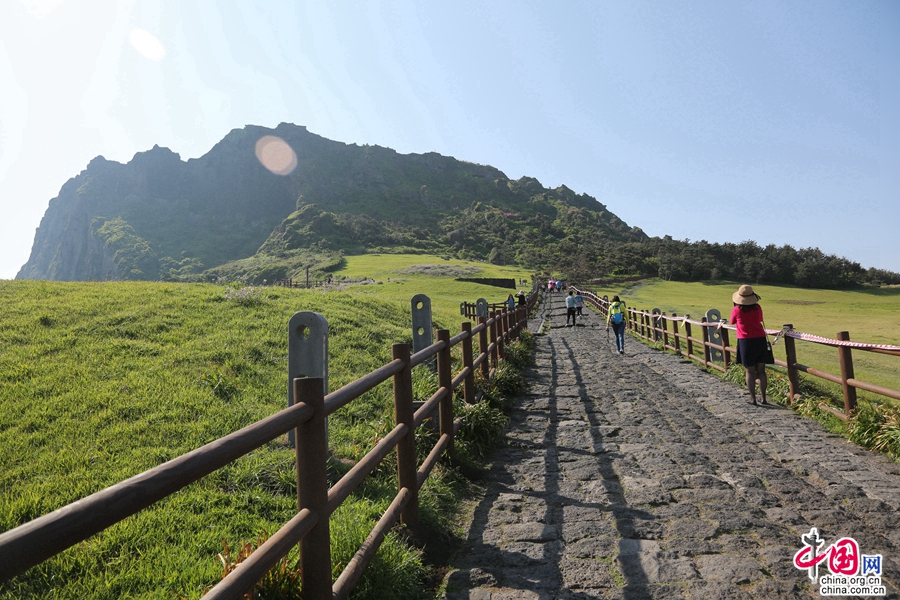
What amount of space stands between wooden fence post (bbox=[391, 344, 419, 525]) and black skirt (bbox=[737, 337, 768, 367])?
593cm

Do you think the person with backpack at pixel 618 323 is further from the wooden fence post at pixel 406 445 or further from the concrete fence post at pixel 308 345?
the wooden fence post at pixel 406 445

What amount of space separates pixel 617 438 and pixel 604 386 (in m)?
3.59

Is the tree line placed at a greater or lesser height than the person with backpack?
greater

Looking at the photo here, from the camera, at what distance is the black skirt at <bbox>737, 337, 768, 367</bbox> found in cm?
762

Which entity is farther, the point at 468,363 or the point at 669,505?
the point at 468,363

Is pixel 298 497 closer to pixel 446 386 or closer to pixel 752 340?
pixel 446 386

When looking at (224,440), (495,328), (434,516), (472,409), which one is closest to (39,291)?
(495,328)

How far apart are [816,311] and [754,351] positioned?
47170 millimetres

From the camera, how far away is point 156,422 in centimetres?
554

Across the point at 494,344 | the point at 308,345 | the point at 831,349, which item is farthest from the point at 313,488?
the point at 831,349

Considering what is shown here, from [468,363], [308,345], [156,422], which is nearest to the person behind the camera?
[308,345]

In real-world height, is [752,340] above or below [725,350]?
above

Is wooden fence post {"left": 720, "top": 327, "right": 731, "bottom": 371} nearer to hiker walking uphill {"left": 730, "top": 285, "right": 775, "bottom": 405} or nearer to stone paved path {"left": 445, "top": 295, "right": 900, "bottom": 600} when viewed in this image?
hiker walking uphill {"left": 730, "top": 285, "right": 775, "bottom": 405}

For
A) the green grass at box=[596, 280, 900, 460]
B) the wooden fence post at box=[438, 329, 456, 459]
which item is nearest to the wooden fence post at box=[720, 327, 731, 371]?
the green grass at box=[596, 280, 900, 460]
